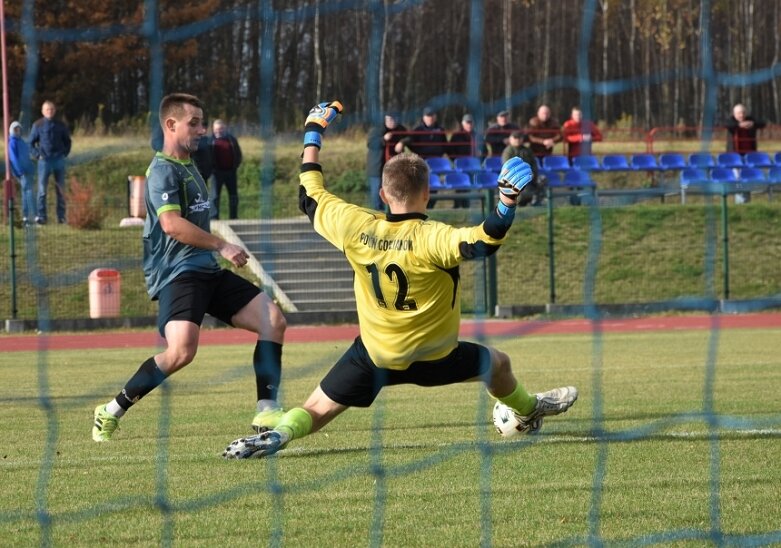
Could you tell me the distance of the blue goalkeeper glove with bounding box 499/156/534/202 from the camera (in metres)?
4.98

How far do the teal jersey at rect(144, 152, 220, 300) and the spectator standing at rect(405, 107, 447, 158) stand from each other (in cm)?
1441

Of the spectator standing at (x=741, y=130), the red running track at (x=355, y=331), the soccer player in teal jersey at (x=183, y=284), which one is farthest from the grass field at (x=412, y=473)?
the spectator standing at (x=741, y=130)

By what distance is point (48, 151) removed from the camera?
1916cm

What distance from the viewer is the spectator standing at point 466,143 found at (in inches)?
923

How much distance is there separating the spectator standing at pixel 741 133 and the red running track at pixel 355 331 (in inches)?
245

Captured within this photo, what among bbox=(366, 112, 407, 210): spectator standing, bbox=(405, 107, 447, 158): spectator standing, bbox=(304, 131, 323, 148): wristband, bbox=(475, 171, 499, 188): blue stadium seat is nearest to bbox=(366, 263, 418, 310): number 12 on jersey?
bbox=(304, 131, 323, 148): wristband

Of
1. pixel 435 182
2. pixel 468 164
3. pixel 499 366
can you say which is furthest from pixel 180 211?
pixel 468 164

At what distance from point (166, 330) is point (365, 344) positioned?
1707mm

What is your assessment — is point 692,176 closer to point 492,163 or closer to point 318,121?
point 492,163

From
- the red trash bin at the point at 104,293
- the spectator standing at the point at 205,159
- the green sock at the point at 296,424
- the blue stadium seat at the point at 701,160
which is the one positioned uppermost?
the spectator standing at the point at 205,159

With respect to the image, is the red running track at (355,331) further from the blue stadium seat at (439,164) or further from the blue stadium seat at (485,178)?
the blue stadium seat at (439,164)

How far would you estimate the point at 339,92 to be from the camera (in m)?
34.5

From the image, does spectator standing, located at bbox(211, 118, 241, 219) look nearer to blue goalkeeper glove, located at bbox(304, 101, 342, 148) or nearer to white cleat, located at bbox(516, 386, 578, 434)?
white cleat, located at bbox(516, 386, 578, 434)

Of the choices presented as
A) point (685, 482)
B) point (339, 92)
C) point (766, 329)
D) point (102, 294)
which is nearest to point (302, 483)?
point (685, 482)
